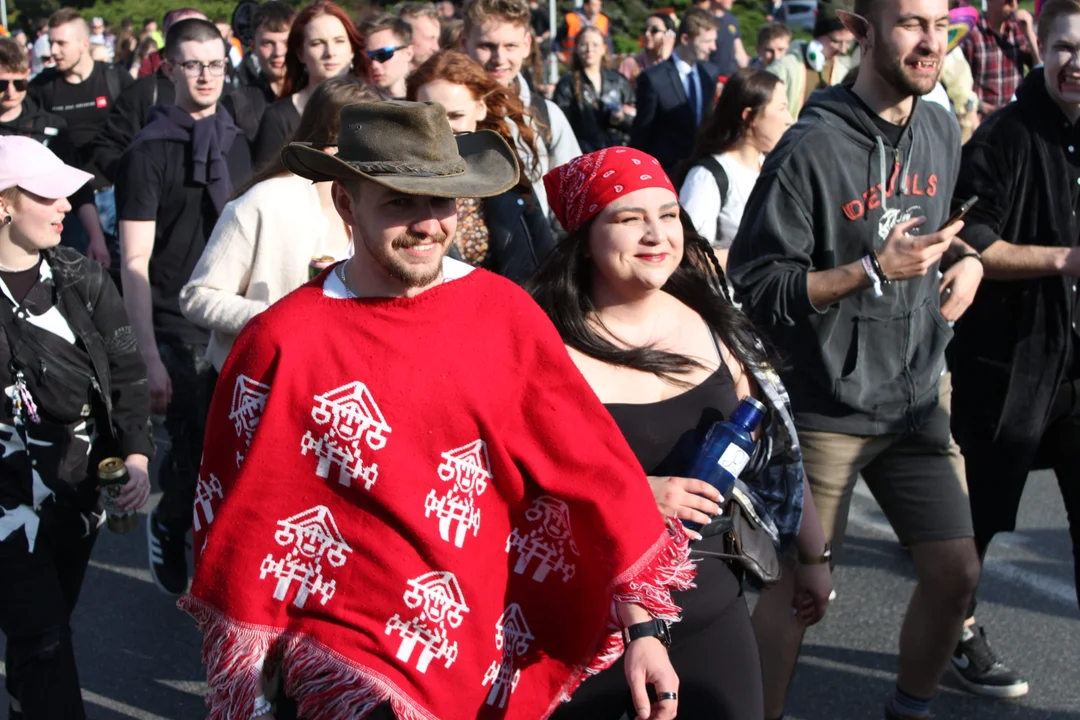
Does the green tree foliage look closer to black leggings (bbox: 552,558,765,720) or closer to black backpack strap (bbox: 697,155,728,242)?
black backpack strap (bbox: 697,155,728,242)

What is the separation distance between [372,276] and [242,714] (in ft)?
2.73

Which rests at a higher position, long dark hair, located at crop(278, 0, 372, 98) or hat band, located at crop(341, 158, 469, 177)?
hat band, located at crop(341, 158, 469, 177)

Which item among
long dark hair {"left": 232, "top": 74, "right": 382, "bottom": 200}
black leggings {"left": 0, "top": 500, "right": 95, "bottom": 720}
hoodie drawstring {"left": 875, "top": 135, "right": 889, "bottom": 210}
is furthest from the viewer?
long dark hair {"left": 232, "top": 74, "right": 382, "bottom": 200}

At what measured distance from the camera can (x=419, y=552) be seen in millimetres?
2471

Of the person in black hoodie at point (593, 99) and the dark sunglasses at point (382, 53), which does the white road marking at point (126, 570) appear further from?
the person in black hoodie at point (593, 99)

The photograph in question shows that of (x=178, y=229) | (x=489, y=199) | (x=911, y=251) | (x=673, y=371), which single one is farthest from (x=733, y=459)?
(x=178, y=229)

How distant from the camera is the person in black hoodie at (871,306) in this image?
3.65 metres

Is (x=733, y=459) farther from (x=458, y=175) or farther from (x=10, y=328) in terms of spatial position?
(x=10, y=328)

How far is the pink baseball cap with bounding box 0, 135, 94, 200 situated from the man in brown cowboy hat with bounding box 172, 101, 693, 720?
4.76 feet

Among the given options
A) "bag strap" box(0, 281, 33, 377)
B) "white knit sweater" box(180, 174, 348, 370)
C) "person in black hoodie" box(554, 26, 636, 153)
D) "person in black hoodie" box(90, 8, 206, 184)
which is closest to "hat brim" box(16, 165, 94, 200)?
"bag strap" box(0, 281, 33, 377)

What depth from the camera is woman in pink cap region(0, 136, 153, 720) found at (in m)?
3.62

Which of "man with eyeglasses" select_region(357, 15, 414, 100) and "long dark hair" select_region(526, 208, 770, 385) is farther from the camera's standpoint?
"man with eyeglasses" select_region(357, 15, 414, 100)

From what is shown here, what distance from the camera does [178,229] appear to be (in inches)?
208

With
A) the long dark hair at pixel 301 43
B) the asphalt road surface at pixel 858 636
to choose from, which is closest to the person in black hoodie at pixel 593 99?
the long dark hair at pixel 301 43
